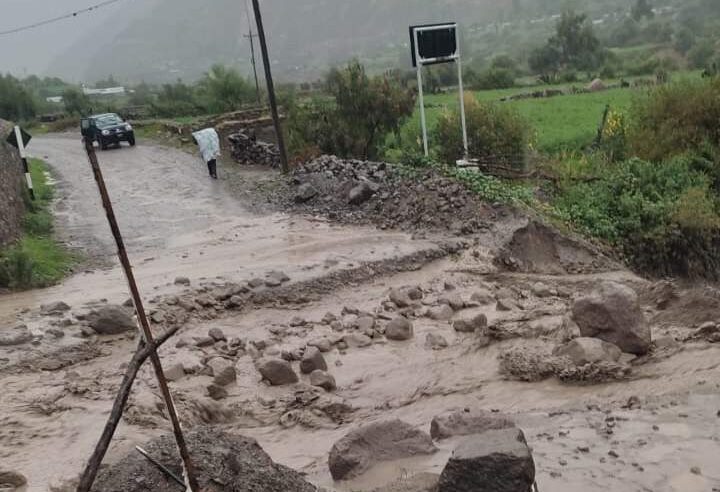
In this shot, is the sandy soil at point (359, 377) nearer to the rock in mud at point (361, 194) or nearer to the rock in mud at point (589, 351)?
the rock in mud at point (589, 351)

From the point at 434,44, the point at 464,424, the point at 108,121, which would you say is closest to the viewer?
the point at 464,424

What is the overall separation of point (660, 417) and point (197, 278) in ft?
23.9

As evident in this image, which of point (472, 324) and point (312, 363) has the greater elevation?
point (312, 363)

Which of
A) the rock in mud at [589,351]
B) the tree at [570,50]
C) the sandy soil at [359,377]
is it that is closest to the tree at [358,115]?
the sandy soil at [359,377]

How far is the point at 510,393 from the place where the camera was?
25.8ft

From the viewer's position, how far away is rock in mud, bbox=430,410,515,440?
648cm

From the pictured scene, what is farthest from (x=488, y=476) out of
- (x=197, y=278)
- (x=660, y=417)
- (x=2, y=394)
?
(x=197, y=278)

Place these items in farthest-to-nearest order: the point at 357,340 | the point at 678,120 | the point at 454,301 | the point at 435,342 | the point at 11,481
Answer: the point at 678,120
the point at 454,301
the point at 357,340
the point at 435,342
the point at 11,481

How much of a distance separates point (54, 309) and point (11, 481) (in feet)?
15.3

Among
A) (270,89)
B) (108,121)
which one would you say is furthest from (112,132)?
(270,89)

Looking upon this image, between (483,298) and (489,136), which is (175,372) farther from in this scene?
(489,136)

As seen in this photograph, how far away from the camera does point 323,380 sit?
8.24 metres

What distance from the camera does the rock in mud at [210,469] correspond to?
4164 millimetres

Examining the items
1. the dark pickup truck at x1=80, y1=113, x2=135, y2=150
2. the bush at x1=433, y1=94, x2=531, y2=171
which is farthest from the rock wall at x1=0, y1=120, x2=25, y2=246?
the bush at x1=433, y1=94, x2=531, y2=171
